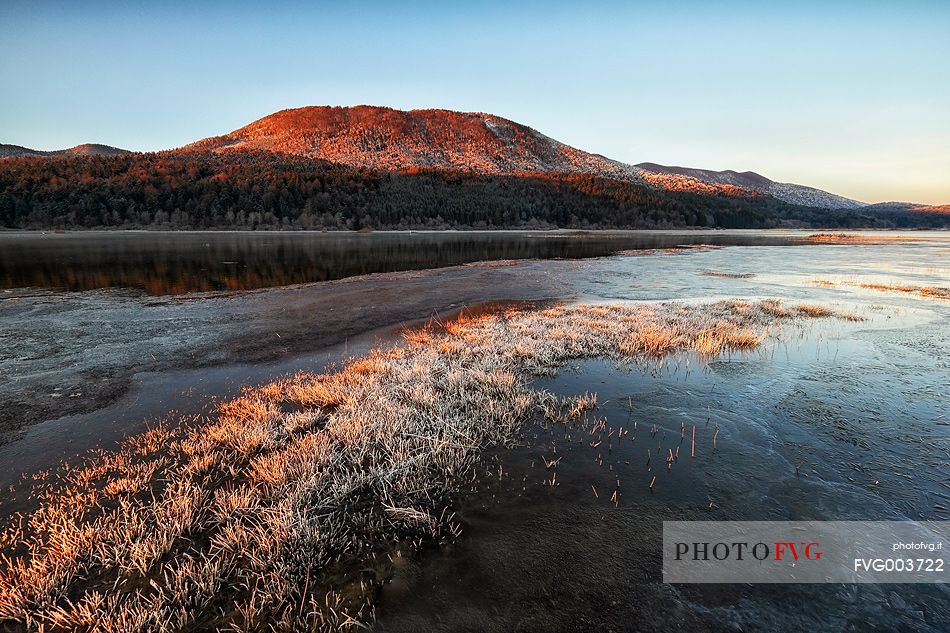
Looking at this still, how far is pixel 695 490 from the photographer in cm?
539

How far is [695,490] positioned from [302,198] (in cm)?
11364

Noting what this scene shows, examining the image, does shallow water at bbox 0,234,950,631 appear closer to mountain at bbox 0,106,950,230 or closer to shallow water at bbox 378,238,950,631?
shallow water at bbox 378,238,950,631

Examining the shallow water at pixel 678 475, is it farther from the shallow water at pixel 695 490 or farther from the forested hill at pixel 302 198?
the forested hill at pixel 302 198

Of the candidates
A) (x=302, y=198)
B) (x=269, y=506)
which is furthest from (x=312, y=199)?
(x=269, y=506)

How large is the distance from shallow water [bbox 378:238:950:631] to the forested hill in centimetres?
10234

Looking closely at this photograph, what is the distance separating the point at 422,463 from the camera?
575cm

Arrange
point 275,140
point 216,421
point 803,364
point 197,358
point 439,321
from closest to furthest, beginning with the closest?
point 216,421 < point 803,364 < point 197,358 < point 439,321 < point 275,140

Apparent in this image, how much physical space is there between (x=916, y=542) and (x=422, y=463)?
584 cm

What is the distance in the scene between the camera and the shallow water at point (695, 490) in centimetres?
364

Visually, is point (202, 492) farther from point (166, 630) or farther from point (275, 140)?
point (275, 140)

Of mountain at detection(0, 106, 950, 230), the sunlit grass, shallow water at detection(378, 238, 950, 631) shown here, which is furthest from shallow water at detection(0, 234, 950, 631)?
mountain at detection(0, 106, 950, 230)

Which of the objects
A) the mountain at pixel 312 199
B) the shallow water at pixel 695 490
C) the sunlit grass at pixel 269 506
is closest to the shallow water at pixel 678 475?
the shallow water at pixel 695 490

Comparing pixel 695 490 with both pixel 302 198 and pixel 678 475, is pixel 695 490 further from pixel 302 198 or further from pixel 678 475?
pixel 302 198

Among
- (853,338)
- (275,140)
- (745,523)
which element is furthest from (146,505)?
(275,140)
